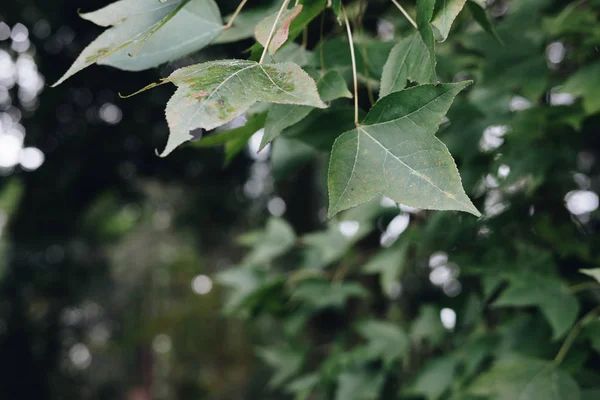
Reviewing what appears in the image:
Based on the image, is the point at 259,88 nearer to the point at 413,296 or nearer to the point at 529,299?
the point at 529,299

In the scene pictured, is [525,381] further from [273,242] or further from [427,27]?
[273,242]

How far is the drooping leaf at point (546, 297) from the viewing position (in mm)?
725

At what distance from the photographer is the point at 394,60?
1.55 ft

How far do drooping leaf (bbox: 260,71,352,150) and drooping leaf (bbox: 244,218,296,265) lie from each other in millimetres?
802

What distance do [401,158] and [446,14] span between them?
117 mm

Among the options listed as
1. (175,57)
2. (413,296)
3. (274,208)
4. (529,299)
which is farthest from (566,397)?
(274,208)

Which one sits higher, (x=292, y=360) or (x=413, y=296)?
(x=292, y=360)

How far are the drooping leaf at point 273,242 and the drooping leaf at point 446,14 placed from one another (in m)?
0.90

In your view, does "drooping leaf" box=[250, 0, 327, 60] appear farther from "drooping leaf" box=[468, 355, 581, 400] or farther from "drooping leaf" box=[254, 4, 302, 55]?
"drooping leaf" box=[468, 355, 581, 400]

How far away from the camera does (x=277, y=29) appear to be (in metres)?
0.42

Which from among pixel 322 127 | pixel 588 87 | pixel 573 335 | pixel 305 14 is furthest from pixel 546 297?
pixel 305 14

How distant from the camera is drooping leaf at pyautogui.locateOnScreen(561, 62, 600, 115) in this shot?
721mm

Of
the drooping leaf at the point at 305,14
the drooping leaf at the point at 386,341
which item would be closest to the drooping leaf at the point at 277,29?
the drooping leaf at the point at 305,14

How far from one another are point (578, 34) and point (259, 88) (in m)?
0.78
